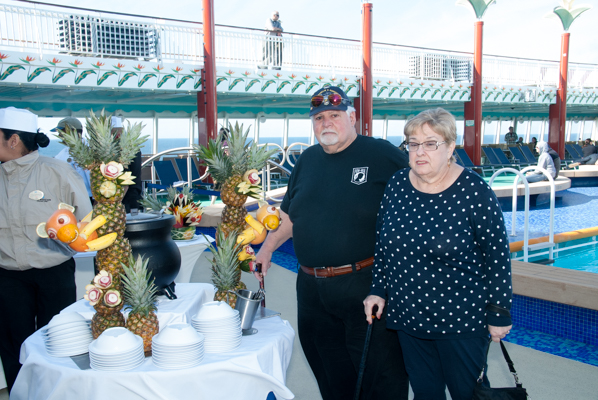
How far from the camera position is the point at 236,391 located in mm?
1506

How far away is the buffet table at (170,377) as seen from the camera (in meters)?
1.40

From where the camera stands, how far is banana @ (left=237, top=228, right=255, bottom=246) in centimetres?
192

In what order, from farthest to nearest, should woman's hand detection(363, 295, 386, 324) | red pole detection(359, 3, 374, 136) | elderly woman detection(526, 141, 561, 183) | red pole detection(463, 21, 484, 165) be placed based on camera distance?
red pole detection(463, 21, 484, 165) < red pole detection(359, 3, 374, 136) < elderly woman detection(526, 141, 561, 183) < woman's hand detection(363, 295, 386, 324)

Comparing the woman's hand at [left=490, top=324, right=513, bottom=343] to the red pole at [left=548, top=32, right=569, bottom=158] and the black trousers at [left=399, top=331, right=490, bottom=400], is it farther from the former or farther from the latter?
the red pole at [left=548, top=32, right=569, bottom=158]

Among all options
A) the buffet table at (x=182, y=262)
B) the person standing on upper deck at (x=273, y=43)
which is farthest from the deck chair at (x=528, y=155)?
the buffet table at (x=182, y=262)

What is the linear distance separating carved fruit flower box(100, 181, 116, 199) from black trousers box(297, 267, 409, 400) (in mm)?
932

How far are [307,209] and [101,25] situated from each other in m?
10.3

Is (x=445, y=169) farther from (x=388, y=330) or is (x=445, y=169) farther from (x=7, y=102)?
(x=7, y=102)

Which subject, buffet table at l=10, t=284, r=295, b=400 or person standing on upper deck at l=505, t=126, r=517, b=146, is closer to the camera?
buffet table at l=10, t=284, r=295, b=400

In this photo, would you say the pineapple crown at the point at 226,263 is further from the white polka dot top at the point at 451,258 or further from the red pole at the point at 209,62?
the red pole at the point at 209,62

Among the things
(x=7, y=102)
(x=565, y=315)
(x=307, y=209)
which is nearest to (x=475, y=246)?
(x=307, y=209)

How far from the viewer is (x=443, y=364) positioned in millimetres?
1759

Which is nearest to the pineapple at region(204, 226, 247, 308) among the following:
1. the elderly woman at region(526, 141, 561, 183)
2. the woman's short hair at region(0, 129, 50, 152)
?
the woman's short hair at region(0, 129, 50, 152)

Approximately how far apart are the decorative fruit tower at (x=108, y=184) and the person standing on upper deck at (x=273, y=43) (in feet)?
40.6
